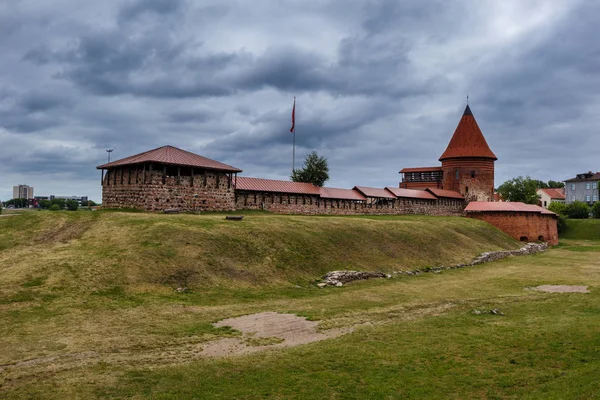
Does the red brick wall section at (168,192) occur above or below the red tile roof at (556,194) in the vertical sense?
below

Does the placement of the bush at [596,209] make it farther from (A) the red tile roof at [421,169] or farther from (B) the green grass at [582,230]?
(A) the red tile roof at [421,169]

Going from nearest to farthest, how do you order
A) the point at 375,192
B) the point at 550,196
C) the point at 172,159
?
the point at 172,159
the point at 375,192
the point at 550,196

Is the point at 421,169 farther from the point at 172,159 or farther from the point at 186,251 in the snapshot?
the point at 186,251

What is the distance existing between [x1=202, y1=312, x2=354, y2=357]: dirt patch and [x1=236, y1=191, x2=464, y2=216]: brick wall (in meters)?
23.4

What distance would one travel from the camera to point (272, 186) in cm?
4178

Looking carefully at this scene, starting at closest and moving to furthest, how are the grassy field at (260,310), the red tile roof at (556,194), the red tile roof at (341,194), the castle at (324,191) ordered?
the grassy field at (260,310) < the castle at (324,191) < the red tile roof at (341,194) < the red tile roof at (556,194)

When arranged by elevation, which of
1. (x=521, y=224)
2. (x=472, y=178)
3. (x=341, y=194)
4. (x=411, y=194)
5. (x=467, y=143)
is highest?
(x=467, y=143)

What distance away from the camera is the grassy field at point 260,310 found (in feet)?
32.1

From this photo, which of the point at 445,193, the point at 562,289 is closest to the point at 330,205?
the point at 445,193

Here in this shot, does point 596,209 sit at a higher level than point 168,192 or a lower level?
lower

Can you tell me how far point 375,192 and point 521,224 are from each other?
18.7m

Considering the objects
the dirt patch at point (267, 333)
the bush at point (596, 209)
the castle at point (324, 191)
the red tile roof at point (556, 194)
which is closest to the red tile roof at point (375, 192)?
the castle at point (324, 191)

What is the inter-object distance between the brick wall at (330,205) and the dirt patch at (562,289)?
23.8 m

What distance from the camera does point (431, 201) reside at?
5953cm
